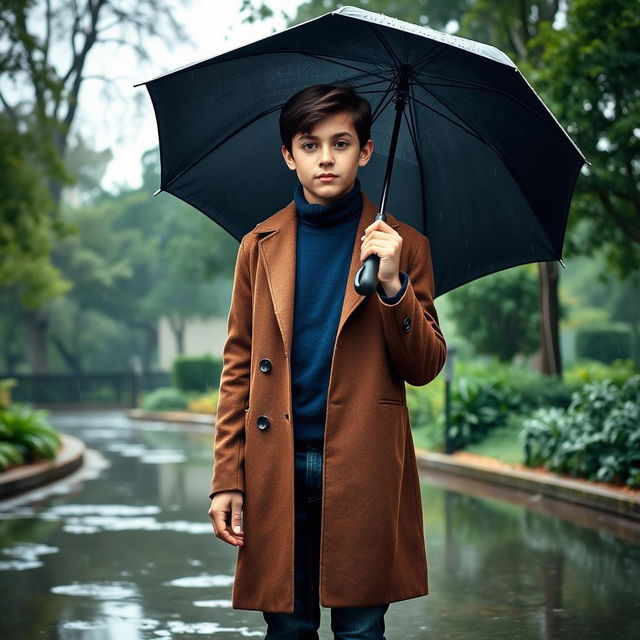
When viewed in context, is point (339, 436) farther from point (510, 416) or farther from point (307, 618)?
point (510, 416)

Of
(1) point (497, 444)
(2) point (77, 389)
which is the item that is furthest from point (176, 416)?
(1) point (497, 444)

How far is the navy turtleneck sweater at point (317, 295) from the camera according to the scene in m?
3.31

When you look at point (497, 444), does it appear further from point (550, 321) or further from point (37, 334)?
point (37, 334)

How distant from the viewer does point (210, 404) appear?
1304 inches

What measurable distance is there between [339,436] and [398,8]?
19.5m

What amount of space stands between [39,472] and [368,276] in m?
11.1

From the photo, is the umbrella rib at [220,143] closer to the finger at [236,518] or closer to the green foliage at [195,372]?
the finger at [236,518]

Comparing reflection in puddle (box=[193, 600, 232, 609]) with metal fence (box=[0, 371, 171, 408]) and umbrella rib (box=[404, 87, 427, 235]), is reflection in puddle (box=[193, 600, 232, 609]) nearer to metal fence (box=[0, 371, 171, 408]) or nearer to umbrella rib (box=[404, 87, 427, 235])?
umbrella rib (box=[404, 87, 427, 235])

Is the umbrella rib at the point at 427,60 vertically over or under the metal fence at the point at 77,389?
over

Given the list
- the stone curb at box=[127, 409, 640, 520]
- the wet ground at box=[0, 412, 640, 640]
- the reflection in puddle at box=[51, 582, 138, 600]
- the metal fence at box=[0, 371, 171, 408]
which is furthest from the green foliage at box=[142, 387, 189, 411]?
the reflection in puddle at box=[51, 582, 138, 600]

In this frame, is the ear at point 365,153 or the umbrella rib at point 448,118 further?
the umbrella rib at point 448,118

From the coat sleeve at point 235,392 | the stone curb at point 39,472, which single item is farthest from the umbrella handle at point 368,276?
the stone curb at point 39,472

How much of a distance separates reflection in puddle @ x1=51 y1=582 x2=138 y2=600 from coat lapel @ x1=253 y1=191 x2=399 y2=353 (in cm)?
404

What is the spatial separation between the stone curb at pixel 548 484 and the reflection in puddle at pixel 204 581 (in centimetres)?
416
